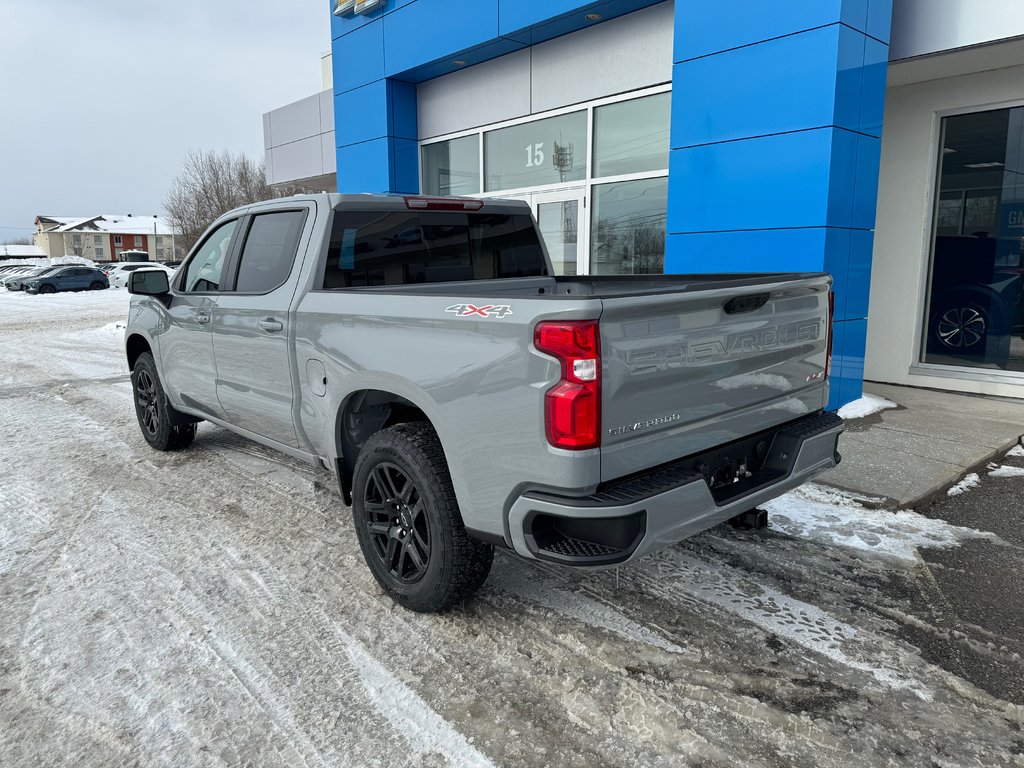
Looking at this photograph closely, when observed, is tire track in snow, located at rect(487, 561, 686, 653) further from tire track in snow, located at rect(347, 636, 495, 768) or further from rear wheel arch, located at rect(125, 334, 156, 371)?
rear wheel arch, located at rect(125, 334, 156, 371)

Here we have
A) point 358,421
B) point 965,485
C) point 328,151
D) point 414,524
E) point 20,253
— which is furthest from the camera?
point 20,253

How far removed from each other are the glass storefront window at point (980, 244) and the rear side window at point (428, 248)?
562 centimetres

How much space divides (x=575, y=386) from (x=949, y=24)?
20.8 feet

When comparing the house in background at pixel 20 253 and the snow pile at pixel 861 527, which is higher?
the house in background at pixel 20 253

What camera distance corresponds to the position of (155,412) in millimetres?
6023

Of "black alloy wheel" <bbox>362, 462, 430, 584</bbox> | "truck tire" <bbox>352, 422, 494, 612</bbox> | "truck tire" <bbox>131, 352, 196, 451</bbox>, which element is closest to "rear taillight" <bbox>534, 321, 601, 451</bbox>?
"truck tire" <bbox>352, 422, 494, 612</bbox>

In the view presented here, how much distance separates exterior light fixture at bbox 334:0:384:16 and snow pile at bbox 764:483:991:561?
10.5m

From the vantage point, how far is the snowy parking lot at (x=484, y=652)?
2.43m

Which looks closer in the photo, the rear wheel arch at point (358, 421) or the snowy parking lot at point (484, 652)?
the snowy parking lot at point (484, 652)

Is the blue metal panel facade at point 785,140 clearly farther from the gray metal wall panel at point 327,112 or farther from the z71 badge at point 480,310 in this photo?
the gray metal wall panel at point 327,112

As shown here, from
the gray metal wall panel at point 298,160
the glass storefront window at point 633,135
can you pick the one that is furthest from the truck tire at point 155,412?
the gray metal wall panel at point 298,160

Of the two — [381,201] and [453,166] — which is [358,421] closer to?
[381,201]

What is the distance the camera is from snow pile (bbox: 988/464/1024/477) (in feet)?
17.3

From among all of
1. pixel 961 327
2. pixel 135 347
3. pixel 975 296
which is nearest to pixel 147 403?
pixel 135 347
